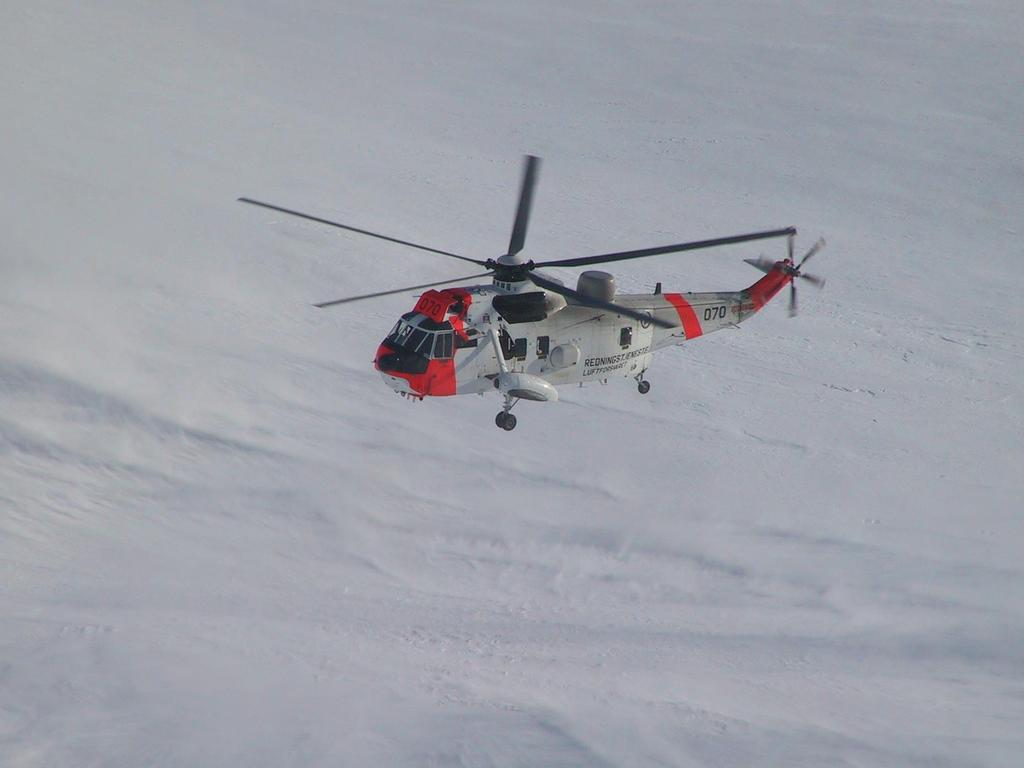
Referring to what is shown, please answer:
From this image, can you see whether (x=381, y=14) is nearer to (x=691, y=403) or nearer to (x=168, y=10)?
(x=168, y=10)

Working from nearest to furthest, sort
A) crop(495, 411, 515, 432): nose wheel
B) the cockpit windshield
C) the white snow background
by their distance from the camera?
the cockpit windshield, crop(495, 411, 515, 432): nose wheel, the white snow background

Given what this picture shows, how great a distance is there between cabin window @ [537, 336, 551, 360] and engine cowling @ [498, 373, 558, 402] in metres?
0.68

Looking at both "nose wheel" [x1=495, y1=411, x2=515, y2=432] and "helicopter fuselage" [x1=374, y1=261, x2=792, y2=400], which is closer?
"helicopter fuselage" [x1=374, y1=261, x2=792, y2=400]

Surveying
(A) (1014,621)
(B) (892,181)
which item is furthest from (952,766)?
(B) (892,181)

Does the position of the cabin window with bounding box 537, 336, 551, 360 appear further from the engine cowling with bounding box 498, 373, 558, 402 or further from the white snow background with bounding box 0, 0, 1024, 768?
the white snow background with bounding box 0, 0, 1024, 768

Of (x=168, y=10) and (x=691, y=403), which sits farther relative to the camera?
(x=168, y=10)

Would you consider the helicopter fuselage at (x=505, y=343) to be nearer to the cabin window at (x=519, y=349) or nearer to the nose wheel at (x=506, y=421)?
the cabin window at (x=519, y=349)

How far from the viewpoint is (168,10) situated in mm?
50438

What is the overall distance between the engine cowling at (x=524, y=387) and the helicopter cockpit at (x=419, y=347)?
3.73ft

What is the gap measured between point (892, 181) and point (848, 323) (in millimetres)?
11290

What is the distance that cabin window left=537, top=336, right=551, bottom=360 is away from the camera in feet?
68.3

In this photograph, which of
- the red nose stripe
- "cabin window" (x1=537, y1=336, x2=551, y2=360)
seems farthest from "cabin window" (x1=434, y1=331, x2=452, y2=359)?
the red nose stripe

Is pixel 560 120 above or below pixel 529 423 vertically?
above

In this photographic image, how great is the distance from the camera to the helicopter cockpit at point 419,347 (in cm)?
1986
